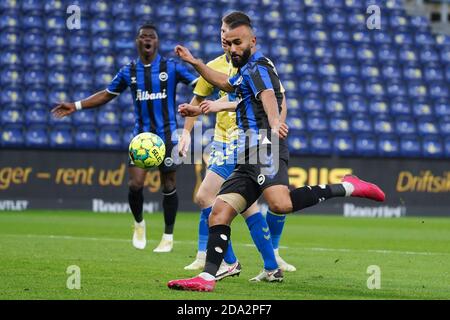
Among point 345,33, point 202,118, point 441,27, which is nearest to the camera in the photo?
point 202,118

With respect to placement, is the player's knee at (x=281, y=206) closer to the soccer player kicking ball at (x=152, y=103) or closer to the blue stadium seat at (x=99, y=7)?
the soccer player kicking ball at (x=152, y=103)

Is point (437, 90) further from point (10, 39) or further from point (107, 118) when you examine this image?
point (10, 39)

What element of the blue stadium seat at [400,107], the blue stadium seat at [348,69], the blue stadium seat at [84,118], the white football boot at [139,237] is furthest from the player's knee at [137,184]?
the blue stadium seat at [348,69]

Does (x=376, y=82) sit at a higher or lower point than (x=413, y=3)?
lower

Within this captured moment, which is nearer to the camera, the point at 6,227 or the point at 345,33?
the point at 6,227

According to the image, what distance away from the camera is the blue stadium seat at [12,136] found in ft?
60.5

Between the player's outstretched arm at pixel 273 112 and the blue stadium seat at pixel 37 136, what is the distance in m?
Answer: 12.2

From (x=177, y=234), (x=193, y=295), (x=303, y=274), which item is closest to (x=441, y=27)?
(x=177, y=234)

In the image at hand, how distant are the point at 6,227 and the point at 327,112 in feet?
30.9

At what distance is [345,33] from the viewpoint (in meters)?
22.9

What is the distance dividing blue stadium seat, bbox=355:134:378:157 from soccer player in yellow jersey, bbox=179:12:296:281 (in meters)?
11.8

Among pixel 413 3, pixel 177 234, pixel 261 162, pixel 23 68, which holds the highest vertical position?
pixel 413 3

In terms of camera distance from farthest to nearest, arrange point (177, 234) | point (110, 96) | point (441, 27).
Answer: point (441, 27), point (177, 234), point (110, 96)

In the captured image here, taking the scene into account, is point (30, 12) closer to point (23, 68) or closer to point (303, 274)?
point (23, 68)
